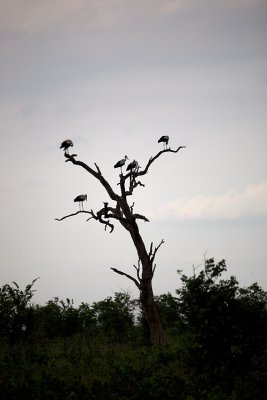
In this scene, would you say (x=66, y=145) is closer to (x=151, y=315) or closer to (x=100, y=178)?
(x=100, y=178)

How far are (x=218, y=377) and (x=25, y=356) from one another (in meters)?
7.62

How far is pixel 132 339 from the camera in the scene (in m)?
22.2

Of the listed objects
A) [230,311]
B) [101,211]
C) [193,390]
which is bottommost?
[193,390]

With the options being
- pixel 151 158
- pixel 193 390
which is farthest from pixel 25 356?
pixel 151 158

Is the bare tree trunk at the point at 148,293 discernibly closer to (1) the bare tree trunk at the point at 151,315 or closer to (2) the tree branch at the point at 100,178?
(1) the bare tree trunk at the point at 151,315

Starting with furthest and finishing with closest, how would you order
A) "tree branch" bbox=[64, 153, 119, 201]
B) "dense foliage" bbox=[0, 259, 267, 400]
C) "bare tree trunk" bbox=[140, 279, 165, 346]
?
"tree branch" bbox=[64, 153, 119, 201], "bare tree trunk" bbox=[140, 279, 165, 346], "dense foliage" bbox=[0, 259, 267, 400]

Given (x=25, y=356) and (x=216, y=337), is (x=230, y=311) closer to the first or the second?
(x=216, y=337)

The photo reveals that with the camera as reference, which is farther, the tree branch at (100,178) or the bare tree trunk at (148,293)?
the tree branch at (100,178)

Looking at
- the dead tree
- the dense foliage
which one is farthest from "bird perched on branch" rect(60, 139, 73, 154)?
the dense foliage

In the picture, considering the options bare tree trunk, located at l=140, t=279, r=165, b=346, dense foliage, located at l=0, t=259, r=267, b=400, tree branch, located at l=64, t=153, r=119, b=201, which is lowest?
dense foliage, located at l=0, t=259, r=267, b=400

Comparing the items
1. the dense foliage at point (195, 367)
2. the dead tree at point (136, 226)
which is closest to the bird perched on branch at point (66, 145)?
the dead tree at point (136, 226)

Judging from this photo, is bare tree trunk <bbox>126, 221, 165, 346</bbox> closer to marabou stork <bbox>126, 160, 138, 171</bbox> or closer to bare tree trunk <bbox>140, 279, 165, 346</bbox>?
bare tree trunk <bbox>140, 279, 165, 346</bbox>

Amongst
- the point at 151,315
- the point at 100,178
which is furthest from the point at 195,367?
the point at 100,178

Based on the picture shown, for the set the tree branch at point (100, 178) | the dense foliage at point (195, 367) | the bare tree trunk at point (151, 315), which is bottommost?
the dense foliage at point (195, 367)
